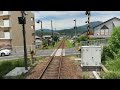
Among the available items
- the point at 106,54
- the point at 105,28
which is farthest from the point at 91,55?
the point at 105,28

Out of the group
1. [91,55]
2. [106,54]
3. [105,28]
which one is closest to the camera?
[91,55]

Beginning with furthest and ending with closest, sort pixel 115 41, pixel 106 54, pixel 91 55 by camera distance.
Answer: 1. pixel 106 54
2. pixel 115 41
3. pixel 91 55

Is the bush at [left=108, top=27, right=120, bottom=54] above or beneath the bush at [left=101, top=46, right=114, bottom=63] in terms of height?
above

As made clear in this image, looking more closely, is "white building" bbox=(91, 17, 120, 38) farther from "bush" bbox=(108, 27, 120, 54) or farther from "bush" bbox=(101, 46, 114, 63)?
"bush" bbox=(108, 27, 120, 54)

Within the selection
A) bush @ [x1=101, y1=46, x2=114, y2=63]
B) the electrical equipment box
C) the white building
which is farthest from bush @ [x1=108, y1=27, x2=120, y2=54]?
the white building

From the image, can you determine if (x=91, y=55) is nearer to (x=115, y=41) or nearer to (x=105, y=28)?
(x=115, y=41)

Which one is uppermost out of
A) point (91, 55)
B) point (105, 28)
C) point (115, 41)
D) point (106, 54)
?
point (105, 28)

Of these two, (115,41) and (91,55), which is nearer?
(91,55)

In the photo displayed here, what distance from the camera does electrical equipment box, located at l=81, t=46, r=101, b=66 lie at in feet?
49.8

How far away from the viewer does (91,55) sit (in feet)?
50.0

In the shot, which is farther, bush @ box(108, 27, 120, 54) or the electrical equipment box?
bush @ box(108, 27, 120, 54)
